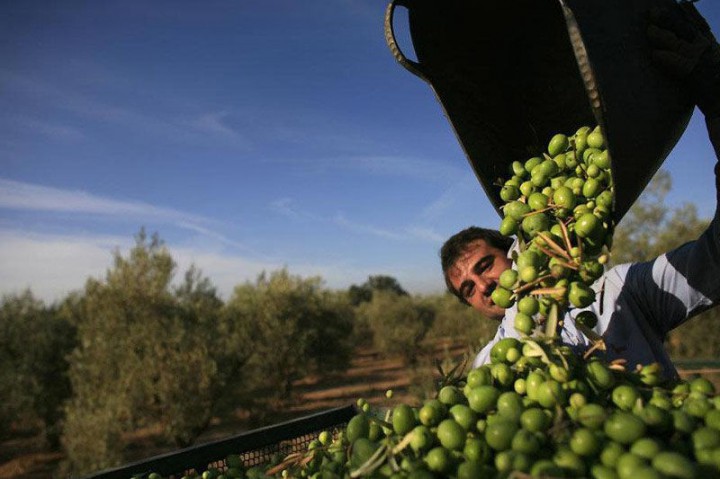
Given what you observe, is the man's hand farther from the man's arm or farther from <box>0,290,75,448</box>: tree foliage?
<box>0,290,75,448</box>: tree foliage

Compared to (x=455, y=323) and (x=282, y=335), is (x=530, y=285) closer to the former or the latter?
(x=282, y=335)

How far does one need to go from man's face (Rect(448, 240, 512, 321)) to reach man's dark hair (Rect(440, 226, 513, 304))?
1.7 inches

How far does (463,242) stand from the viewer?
351cm

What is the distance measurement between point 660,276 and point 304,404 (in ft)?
58.3

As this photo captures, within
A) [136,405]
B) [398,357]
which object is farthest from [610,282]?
[398,357]

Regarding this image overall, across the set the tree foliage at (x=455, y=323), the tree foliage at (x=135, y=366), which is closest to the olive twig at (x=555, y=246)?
the tree foliage at (x=135, y=366)

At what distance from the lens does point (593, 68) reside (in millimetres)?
1588

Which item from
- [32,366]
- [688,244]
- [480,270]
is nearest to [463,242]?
[480,270]

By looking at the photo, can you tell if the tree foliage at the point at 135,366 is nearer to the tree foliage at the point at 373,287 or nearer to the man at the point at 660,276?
the man at the point at 660,276

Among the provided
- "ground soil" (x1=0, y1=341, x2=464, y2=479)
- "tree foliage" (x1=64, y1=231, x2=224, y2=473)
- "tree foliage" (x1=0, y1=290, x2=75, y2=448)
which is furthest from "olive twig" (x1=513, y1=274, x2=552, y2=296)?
"tree foliage" (x1=0, y1=290, x2=75, y2=448)

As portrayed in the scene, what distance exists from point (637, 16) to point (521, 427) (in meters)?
1.71

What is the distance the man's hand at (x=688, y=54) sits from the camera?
179cm

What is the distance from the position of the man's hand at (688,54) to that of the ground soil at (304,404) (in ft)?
17.1

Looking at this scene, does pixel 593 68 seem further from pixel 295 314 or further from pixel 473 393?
pixel 295 314
